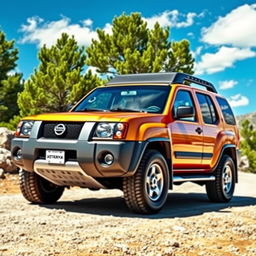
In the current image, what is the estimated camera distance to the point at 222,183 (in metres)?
9.04

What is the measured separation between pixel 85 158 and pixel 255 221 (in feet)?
8.04

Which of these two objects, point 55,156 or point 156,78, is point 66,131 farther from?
point 156,78

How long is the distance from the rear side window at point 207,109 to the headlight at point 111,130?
9.22 feet

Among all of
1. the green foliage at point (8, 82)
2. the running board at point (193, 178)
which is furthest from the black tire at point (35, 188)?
the green foliage at point (8, 82)

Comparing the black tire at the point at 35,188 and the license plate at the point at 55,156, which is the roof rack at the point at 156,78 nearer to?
the black tire at the point at 35,188

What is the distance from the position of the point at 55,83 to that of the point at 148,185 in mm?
24561

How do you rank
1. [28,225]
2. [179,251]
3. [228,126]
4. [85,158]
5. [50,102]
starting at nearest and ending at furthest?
[179,251] < [28,225] < [85,158] < [228,126] < [50,102]

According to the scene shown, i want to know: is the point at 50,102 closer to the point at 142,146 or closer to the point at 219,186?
the point at 219,186

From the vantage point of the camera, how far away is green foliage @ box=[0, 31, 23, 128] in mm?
41125

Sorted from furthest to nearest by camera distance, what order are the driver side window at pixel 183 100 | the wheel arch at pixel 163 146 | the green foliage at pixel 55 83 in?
the green foliage at pixel 55 83, the driver side window at pixel 183 100, the wheel arch at pixel 163 146

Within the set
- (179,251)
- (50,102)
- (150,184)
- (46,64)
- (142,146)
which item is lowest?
(179,251)

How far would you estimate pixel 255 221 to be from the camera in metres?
6.54

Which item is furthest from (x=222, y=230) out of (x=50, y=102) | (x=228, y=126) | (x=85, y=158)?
(x=50, y=102)

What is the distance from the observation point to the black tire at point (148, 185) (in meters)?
6.47
